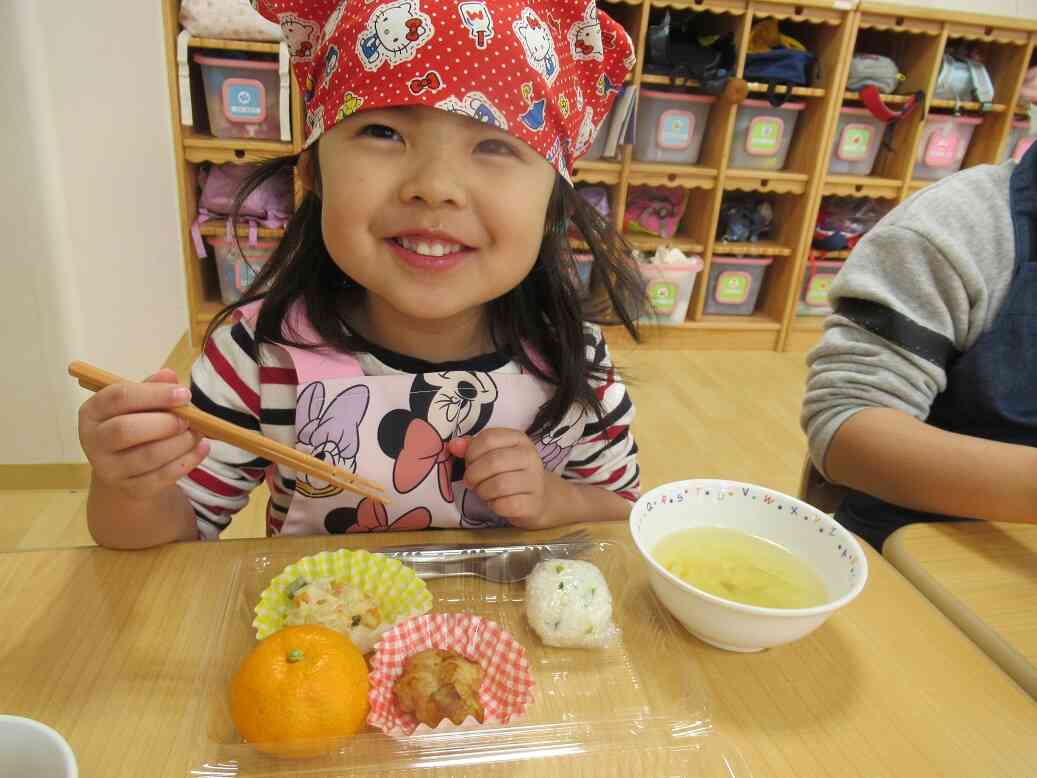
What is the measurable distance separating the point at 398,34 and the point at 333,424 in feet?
1.38

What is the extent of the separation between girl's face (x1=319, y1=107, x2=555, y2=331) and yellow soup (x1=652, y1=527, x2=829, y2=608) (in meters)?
0.32

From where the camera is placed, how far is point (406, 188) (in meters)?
0.66

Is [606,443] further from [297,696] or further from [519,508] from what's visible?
[297,696]

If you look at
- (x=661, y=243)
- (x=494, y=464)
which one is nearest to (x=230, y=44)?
(x=661, y=243)

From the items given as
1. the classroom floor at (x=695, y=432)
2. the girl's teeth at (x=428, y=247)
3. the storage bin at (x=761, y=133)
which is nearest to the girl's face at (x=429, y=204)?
the girl's teeth at (x=428, y=247)

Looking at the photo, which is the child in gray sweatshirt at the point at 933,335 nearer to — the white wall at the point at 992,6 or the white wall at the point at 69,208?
the white wall at the point at 69,208

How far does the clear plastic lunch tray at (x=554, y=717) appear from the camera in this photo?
47 cm

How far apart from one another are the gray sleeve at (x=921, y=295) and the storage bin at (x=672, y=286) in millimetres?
2070

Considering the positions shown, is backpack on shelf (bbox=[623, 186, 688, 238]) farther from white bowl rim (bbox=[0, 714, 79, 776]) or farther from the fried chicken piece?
white bowl rim (bbox=[0, 714, 79, 776])

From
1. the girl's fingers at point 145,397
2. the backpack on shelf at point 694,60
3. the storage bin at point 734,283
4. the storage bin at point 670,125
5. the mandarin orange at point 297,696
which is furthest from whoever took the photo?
the storage bin at point 734,283

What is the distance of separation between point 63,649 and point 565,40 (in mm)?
720

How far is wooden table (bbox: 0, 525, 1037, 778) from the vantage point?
49 cm

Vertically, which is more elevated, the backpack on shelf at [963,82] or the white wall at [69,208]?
the backpack on shelf at [963,82]

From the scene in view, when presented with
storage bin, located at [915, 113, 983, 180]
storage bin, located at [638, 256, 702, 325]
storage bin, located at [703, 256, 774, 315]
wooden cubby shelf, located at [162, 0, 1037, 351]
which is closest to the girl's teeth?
wooden cubby shelf, located at [162, 0, 1037, 351]
